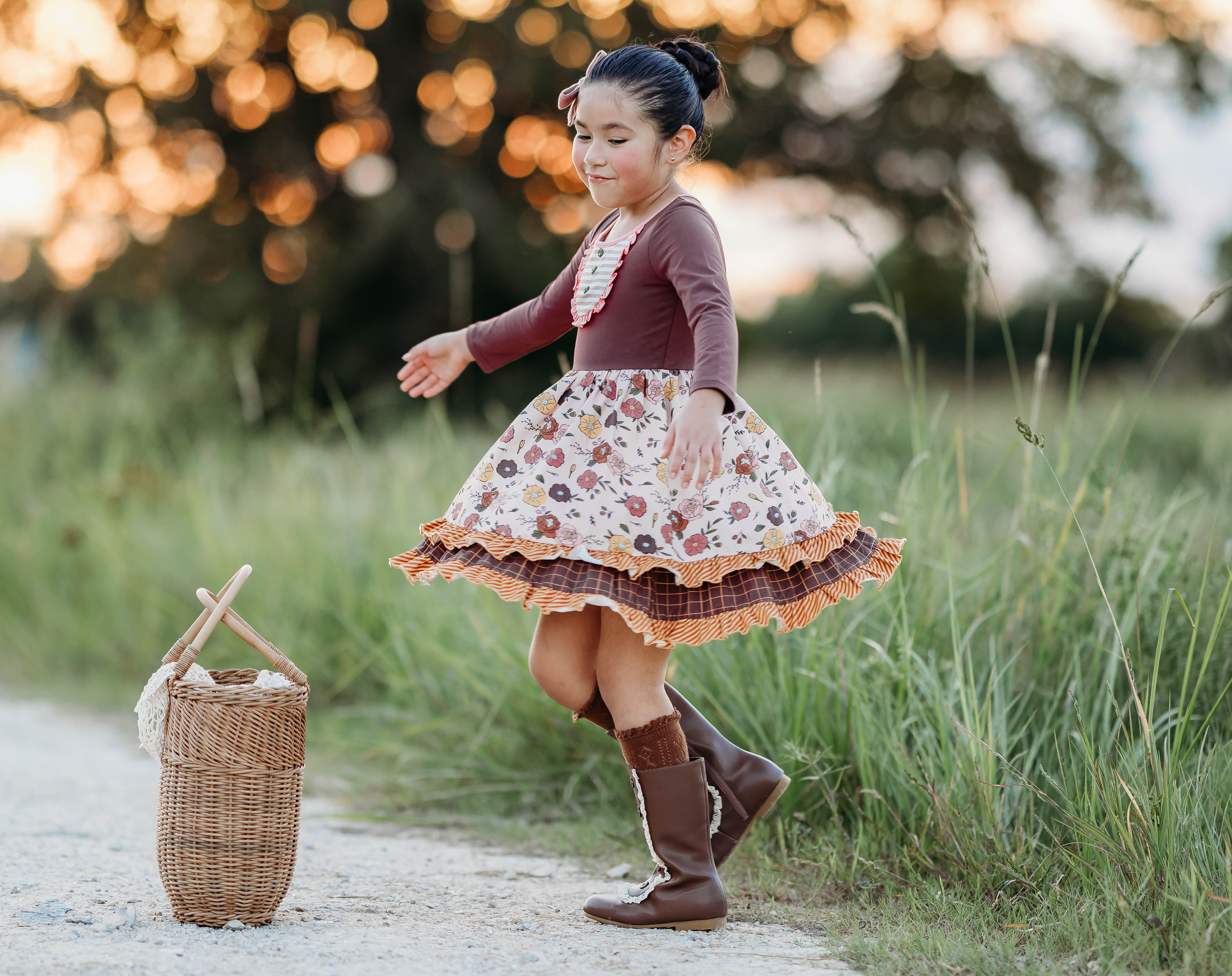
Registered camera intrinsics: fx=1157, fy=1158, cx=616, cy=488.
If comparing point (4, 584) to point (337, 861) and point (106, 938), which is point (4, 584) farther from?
point (106, 938)

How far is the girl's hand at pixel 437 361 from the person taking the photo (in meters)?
2.42

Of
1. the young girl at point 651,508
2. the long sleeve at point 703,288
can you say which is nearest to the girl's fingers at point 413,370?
the young girl at point 651,508

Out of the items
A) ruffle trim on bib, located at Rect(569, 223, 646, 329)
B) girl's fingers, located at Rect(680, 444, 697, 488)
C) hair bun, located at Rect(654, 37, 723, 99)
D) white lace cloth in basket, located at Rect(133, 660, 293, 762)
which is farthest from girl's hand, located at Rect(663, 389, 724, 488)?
white lace cloth in basket, located at Rect(133, 660, 293, 762)

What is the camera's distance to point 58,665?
16.9ft

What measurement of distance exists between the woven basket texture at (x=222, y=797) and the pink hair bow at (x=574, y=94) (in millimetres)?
1230

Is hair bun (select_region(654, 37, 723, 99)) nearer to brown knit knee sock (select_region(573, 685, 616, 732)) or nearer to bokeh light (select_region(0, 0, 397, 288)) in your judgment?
brown knit knee sock (select_region(573, 685, 616, 732))

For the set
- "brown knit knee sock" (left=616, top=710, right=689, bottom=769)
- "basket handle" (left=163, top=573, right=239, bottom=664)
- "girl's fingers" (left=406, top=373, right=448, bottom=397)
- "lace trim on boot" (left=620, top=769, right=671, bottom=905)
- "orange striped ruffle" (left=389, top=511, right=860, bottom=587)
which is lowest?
"lace trim on boot" (left=620, top=769, right=671, bottom=905)

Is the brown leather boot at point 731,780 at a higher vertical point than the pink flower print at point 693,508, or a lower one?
lower

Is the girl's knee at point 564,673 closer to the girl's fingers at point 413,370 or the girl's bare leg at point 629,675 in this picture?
the girl's bare leg at point 629,675

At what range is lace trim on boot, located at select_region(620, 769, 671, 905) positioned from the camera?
2227mm

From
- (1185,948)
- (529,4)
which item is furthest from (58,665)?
(529,4)

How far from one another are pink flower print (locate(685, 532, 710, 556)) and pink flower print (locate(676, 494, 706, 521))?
32 mm

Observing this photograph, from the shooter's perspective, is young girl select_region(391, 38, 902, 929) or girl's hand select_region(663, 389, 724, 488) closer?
girl's hand select_region(663, 389, 724, 488)

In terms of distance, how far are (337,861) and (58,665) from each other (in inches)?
120
